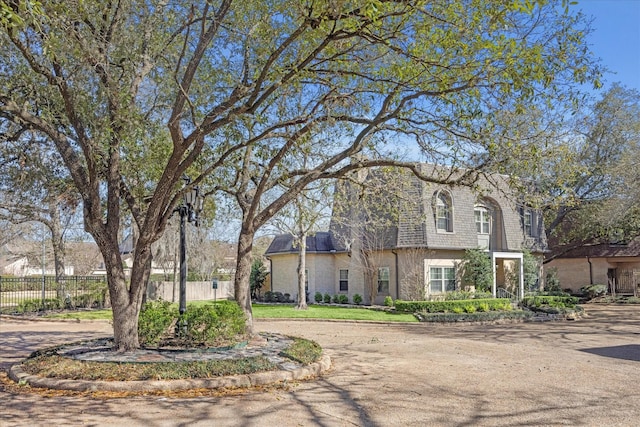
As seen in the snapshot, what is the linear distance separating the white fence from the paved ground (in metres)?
17.0

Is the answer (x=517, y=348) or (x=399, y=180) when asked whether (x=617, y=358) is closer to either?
(x=517, y=348)

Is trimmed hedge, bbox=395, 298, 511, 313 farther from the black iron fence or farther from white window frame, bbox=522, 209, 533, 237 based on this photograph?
the black iron fence

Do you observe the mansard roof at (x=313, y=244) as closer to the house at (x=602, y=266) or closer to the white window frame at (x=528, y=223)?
the white window frame at (x=528, y=223)

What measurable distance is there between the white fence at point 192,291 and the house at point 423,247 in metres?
6.80

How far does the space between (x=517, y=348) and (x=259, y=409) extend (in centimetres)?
846

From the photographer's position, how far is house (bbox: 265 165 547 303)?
85.1 feet

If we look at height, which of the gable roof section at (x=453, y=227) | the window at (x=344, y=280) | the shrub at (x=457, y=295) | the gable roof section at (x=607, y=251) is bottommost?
the shrub at (x=457, y=295)

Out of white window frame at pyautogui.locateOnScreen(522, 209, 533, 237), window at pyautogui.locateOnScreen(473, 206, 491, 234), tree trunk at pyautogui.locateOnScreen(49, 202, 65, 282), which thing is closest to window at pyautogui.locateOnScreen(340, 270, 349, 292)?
window at pyautogui.locateOnScreen(473, 206, 491, 234)

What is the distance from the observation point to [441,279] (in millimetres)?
26891

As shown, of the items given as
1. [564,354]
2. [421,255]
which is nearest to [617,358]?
[564,354]

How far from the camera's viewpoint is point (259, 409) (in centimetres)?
726

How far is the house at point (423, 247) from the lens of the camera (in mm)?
25938

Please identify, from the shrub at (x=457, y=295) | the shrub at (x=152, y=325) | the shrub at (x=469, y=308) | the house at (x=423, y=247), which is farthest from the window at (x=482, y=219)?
the shrub at (x=152, y=325)

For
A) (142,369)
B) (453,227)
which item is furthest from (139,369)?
(453,227)
